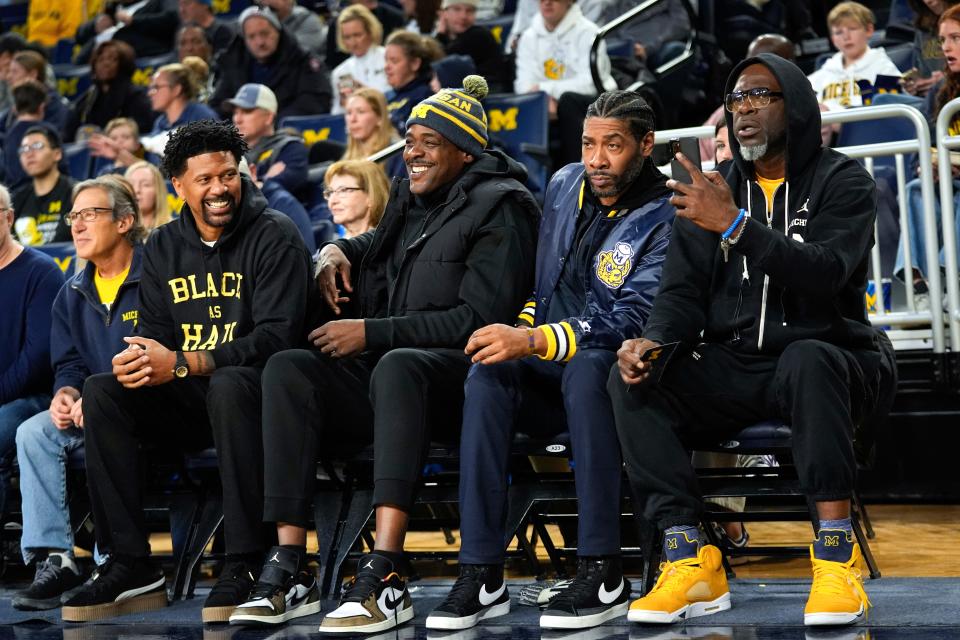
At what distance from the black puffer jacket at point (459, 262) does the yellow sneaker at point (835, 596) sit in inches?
46.9

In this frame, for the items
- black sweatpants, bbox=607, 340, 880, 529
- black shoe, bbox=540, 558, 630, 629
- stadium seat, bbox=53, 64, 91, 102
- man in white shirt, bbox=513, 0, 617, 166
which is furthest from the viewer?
stadium seat, bbox=53, 64, 91, 102

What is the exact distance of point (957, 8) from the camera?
523 cm

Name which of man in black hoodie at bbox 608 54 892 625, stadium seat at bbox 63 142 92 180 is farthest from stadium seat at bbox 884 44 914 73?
stadium seat at bbox 63 142 92 180

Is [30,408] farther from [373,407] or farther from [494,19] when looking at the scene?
[494,19]

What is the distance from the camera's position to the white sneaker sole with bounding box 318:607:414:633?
326cm

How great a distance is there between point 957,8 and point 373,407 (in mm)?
3085

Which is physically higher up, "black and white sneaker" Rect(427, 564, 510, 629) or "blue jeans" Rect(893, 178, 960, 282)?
"blue jeans" Rect(893, 178, 960, 282)

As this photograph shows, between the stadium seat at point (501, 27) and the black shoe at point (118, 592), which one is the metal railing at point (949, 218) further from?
the stadium seat at point (501, 27)

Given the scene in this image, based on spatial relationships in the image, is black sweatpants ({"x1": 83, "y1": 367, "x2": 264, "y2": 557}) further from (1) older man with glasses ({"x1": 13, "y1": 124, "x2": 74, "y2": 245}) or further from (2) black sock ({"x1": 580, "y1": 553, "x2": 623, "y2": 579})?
(1) older man with glasses ({"x1": 13, "y1": 124, "x2": 74, "y2": 245})

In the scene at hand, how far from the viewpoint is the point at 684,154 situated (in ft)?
10.8

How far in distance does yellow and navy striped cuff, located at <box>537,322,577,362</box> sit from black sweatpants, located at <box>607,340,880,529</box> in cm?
22

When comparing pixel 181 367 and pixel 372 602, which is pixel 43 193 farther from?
pixel 372 602

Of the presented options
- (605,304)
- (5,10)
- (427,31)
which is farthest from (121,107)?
(605,304)

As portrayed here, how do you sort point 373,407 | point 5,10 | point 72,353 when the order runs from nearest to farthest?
point 373,407 < point 72,353 < point 5,10
